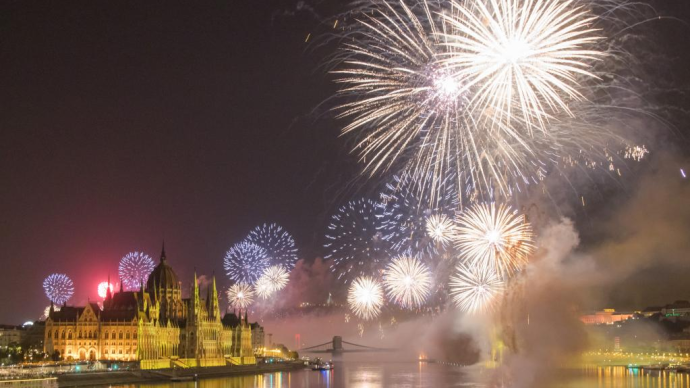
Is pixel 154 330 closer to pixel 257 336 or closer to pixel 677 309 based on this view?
pixel 257 336

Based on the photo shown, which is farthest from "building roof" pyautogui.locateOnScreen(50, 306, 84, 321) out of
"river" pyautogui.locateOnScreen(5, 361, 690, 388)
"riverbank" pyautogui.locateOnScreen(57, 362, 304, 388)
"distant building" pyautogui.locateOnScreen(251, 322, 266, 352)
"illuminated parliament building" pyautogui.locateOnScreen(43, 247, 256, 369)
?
"distant building" pyautogui.locateOnScreen(251, 322, 266, 352)

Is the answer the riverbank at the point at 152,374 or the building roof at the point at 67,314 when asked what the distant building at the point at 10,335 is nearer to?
the building roof at the point at 67,314

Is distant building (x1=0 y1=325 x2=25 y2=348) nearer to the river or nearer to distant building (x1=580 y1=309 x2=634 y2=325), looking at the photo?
the river

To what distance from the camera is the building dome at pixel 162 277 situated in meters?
126

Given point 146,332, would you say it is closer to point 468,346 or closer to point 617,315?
point 468,346

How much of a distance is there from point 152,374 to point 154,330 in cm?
1295

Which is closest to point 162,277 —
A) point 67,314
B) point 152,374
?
point 67,314

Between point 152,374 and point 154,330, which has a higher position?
point 154,330

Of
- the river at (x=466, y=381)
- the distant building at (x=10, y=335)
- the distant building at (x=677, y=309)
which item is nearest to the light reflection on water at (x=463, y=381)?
the river at (x=466, y=381)

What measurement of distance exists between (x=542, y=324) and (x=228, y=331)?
58637 millimetres

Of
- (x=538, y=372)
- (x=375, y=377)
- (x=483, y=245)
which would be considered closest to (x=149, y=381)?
(x=375, y=377)

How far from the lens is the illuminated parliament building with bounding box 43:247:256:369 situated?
107 metres

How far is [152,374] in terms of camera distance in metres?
99.2

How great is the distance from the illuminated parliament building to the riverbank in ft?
8.90
